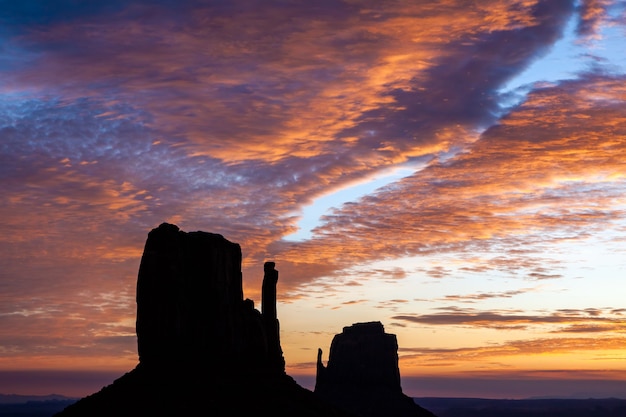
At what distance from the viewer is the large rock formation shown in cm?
9812

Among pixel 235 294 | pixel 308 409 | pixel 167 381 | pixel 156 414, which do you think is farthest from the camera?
pixel 235 294

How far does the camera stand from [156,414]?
93688mm

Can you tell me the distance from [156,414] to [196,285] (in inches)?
820

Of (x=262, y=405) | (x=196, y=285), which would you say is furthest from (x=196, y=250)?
(x=262, y=405)

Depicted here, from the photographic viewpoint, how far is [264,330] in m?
122

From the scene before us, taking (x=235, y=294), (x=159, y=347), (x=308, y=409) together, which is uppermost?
(x=235, y=294)

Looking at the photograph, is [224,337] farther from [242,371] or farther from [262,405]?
[262,405]

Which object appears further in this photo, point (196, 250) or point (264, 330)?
point (264, 330)

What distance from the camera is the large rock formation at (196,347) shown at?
9812 centimetres

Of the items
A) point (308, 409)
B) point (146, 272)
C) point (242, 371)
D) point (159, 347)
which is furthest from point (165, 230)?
point (308, 409)

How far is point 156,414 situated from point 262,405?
1460 cm

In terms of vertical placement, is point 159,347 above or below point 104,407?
above

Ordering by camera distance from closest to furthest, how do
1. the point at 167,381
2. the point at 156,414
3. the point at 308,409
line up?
the point at 156,414 < the point at 167,381 < the point at 308,409

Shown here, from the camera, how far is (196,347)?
10750 centimetres
